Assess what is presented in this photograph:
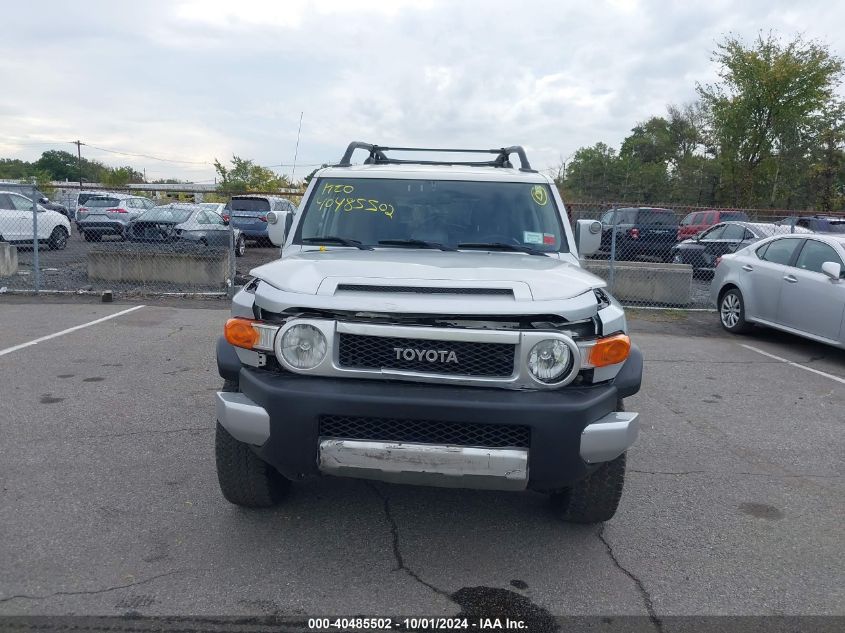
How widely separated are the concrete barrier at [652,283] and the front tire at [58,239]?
14562 mm

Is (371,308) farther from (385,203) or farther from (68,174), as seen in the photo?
(68,174)

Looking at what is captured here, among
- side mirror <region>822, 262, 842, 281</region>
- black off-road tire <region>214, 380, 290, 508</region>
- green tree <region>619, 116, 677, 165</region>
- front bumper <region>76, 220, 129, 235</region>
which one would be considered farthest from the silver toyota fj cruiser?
green tree <region>619, 116, 677, 165</region>

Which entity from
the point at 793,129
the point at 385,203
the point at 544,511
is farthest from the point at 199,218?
the point at 793,129

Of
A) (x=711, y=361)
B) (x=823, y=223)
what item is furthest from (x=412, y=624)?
(x=823, y=223)

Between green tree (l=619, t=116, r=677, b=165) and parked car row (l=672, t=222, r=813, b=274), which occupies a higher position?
green tree (l=619, t=116, r=677, b=165)

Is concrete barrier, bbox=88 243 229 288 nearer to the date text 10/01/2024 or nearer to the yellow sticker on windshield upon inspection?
the yellow sticker on windshield

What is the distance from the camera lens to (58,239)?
63.3 feet

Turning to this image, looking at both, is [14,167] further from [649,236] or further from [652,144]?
[649,236]

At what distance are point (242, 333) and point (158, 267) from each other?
1008 cm

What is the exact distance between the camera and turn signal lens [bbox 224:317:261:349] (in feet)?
10.7

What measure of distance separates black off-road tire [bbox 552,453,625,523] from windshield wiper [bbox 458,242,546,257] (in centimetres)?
144

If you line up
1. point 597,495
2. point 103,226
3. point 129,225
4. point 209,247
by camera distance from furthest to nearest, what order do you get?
1. point 103,226
2. point 129,225
3. point 209,247
4. point 597,495

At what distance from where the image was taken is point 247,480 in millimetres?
3662

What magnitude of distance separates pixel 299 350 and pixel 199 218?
1449 cm
